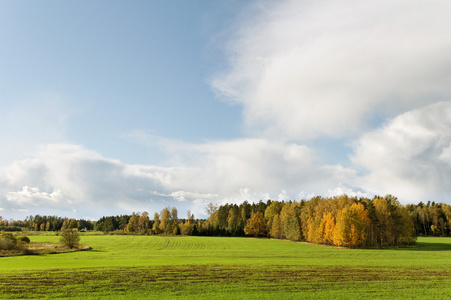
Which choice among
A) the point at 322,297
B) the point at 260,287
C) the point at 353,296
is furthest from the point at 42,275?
the point at 353,296

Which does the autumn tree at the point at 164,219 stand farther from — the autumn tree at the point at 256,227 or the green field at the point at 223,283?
the green field at the point at 223,283

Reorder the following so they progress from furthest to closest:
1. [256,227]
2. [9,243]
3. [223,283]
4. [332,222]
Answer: [256,227], [332,222], [9,243], [223,283]

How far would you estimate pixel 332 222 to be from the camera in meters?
101

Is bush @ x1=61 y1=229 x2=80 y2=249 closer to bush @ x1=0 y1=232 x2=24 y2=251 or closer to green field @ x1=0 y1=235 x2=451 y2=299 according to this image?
bush @ x1=0 y1=232 x2=24 y2=251

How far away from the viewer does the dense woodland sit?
318ft

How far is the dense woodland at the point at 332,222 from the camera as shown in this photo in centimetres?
9698

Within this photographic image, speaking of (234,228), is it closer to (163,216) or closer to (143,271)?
(163,216)

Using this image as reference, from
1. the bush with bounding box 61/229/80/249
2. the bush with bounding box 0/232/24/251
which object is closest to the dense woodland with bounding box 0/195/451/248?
the bush with bounding box 61/229/80/249

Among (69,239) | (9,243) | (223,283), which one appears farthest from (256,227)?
(223,283)

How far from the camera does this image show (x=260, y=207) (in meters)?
180

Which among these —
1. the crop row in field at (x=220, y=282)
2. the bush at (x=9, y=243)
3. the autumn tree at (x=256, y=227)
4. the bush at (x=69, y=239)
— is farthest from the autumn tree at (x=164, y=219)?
the crop row in field at (x=220, y=282)

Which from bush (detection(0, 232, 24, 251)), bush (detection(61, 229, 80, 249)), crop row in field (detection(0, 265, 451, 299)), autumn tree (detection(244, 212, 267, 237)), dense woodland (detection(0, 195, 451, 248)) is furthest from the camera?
autumn tree (detection(244, 212, 267, 237))

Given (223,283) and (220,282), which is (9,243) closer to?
(220,282)

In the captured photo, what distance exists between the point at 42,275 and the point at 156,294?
1812 centimetres
